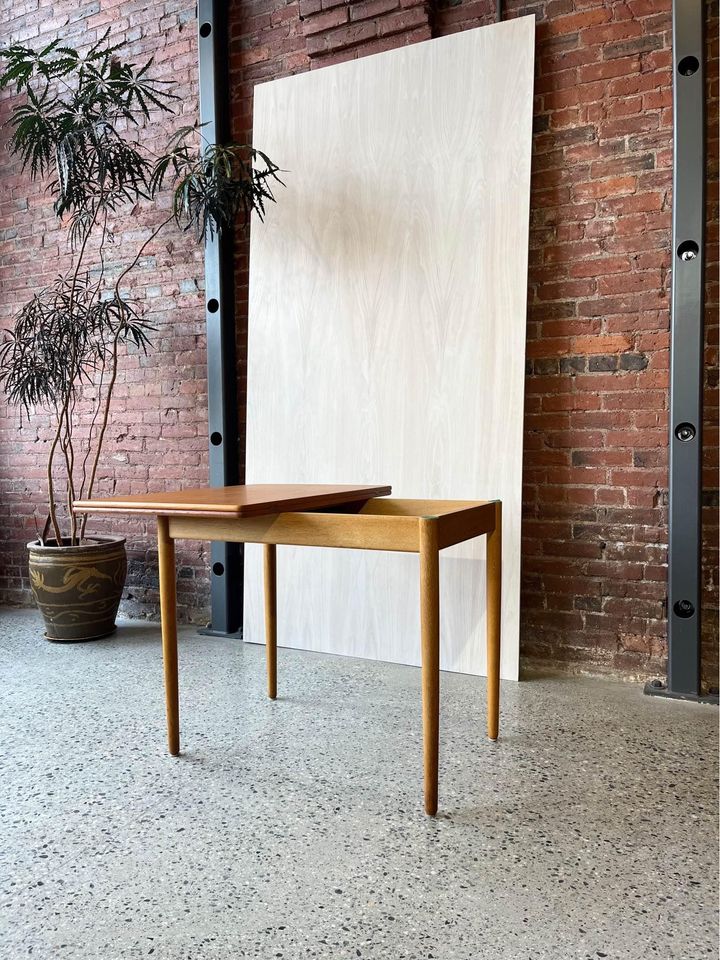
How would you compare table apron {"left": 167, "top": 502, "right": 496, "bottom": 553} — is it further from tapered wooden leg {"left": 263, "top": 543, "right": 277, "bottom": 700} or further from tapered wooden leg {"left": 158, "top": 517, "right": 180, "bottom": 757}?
tapered wooden leg {"left": 263, "top": 543, "right": 277, "bottom": 700}

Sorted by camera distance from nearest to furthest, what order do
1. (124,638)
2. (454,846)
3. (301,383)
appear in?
(454,846)
(301,383)
(124,638)

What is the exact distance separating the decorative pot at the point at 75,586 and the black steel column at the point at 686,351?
8.36 ft

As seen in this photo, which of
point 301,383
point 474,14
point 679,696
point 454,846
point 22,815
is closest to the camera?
point 454,846

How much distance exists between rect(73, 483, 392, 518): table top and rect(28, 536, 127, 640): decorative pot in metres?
1.53

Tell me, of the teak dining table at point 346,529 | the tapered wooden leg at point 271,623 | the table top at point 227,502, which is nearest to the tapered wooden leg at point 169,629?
the teak dining table at point 346,529

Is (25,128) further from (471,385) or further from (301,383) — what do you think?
(471,385)

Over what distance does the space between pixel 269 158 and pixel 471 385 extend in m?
1.45

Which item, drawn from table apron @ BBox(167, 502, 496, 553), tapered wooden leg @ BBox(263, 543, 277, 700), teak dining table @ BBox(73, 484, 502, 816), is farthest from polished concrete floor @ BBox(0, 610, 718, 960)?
table apron @ BBox(167, 502, 496, 553)

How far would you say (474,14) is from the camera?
301 cm

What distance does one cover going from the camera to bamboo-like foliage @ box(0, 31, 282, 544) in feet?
10.7

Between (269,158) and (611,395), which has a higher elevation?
(269,158)

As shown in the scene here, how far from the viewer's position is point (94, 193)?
11.5 feet

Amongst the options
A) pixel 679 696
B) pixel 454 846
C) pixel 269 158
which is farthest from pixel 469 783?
pixel 269 158

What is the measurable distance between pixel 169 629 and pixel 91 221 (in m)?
2.33
